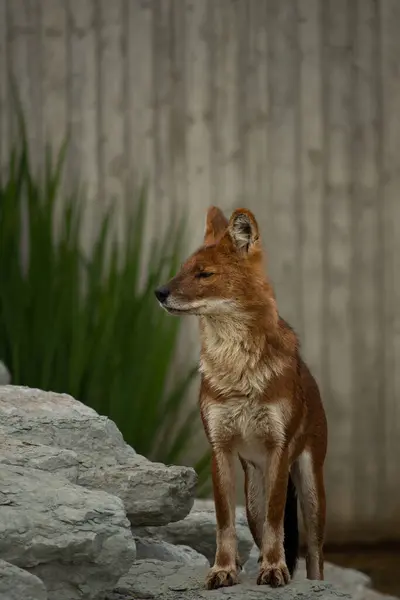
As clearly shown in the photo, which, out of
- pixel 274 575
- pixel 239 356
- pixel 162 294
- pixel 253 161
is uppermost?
pixel 253 161

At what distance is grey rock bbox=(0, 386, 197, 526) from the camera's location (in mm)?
2395

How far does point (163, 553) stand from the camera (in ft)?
8.89

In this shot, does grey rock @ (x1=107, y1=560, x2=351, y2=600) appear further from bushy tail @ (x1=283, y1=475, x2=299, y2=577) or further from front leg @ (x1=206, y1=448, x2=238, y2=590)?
bushy tail @ (x1=283, y1=475, x2=299, y2=577)

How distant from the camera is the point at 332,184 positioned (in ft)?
15.4

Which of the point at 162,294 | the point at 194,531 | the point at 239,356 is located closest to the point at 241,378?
the point at 239,356

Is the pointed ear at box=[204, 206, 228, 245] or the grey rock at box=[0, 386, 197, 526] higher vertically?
the pointed ear at box=[204, 206, 228, 245]

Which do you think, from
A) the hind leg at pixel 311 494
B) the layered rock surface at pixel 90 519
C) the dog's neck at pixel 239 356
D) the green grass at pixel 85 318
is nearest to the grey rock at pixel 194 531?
the layered rock surface at pixel 90 519

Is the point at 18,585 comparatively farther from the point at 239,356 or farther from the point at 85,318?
the point at 85,318

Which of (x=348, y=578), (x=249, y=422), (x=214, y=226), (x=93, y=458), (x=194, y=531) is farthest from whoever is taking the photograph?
(x=348, y=578)

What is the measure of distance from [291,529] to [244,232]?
1.97 ft

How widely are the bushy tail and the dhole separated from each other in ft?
0.41

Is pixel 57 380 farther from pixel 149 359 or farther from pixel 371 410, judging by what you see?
pixel 371 410

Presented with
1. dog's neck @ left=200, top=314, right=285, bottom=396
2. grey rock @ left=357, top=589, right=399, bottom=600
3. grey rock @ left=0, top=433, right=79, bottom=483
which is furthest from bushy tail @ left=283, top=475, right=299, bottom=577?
grey rock @ left=357, top=589, right=399, bottom=600

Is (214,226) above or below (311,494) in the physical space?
above
